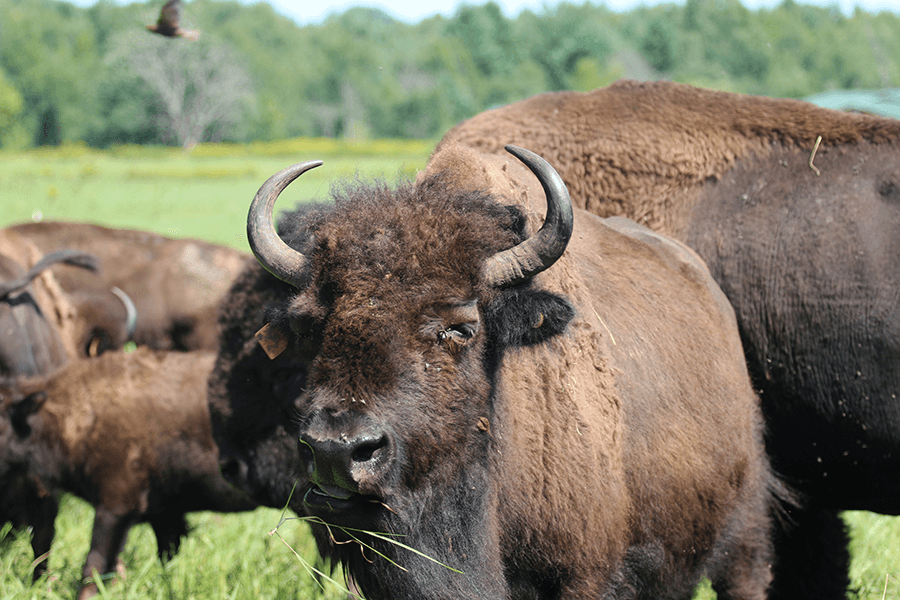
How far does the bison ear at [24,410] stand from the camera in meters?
5.91

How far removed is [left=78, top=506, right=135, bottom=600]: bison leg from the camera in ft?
17.7

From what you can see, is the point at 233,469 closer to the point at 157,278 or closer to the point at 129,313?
the point at 129,313

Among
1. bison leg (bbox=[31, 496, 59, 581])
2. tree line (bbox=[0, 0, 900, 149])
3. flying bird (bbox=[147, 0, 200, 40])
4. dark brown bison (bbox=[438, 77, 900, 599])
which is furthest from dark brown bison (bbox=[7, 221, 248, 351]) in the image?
tree line (bbox=[0, 0, 900, 149])

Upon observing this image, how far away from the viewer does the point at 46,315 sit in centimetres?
747

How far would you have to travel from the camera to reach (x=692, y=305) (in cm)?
361

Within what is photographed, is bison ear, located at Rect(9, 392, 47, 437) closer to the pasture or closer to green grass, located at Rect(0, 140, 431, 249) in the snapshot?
the pasture

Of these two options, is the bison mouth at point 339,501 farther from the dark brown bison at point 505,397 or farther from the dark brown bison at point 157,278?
the dark brown bison at point 157,278

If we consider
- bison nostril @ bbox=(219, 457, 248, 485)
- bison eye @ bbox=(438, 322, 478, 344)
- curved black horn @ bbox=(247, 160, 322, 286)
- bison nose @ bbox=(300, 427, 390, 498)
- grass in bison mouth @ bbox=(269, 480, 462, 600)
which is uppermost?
curved black horn @ bbox=(247, 160, 322, 286)

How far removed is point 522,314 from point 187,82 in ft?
168

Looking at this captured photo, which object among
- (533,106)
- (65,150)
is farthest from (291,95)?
(533,106)

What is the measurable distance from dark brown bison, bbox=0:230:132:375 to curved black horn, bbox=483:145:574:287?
5.63 m

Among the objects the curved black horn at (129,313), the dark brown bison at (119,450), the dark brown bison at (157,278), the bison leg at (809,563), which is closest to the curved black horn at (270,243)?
the bison leg at (809,563)

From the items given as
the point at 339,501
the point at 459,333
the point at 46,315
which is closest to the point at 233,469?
the point at 339,501

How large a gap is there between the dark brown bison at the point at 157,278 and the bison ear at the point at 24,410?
12.8 ft
